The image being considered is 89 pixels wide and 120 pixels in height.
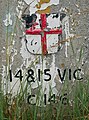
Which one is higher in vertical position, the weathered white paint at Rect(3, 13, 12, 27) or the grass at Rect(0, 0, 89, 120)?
the weathered white paint at Rect(3, 13, 12, 27)

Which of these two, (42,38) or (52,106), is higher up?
(42,38)

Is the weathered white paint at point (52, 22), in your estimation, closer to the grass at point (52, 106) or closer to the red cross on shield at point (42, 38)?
the red cross on shield at point (42, 38)

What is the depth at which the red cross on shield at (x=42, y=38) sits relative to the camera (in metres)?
2.04

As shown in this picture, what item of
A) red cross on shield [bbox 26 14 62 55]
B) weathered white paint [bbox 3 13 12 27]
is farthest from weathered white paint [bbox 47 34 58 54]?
weathered white paint [bbox 3 13 12 27]

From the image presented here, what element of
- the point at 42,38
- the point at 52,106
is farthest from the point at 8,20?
the point at 52,106

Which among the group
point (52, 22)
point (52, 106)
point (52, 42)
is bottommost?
point (52, 106)

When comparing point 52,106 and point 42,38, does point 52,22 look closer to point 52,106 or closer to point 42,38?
point 42,38

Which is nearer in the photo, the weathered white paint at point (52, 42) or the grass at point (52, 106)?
the grass at point (52, 106)

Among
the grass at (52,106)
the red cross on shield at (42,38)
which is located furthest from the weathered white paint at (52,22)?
the grass at (52,106)

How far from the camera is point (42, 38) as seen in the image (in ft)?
6.72

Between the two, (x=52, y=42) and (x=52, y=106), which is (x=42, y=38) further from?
(x=52, y=106)

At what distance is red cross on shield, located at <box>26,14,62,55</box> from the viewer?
2039 mm

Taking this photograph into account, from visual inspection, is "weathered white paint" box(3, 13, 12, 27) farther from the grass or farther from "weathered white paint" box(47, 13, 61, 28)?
"weathered white paint" box(47, 13, 61, 28)

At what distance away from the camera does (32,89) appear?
2.11 meters
